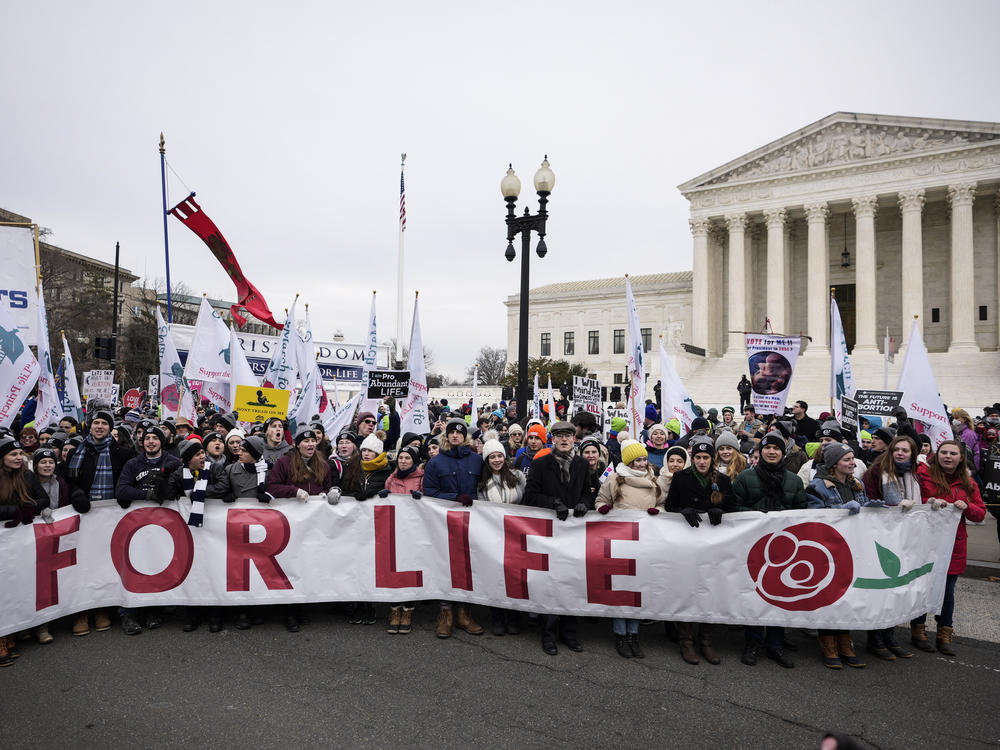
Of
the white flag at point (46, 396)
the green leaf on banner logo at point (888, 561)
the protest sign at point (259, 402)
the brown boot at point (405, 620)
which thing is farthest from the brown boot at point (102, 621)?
the green leaf on banner logo at point (888, 561)

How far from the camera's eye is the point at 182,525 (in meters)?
5.73

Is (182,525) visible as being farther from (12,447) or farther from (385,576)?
(385,576)

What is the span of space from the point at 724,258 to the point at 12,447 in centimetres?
4889

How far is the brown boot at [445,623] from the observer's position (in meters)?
5.48

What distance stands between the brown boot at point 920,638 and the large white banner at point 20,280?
9319 mm

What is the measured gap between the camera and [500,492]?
231 inches

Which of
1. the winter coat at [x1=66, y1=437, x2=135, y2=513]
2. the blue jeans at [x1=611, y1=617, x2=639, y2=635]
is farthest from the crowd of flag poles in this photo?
the blue jeans at [x1=611, y1=617, x2=639, y2=635]

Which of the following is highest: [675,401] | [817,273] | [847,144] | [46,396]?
[847,144]

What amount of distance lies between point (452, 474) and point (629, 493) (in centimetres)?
157

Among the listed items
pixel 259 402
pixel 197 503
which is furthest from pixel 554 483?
pixel 259 402

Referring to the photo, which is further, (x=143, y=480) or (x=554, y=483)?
(x=143, y=480)

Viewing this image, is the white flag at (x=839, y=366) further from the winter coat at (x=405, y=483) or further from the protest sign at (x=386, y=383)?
the winter coat at (x=405, y=483)

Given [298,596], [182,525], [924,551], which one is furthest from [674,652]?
[182,525]

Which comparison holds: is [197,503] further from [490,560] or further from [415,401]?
[415,401]
